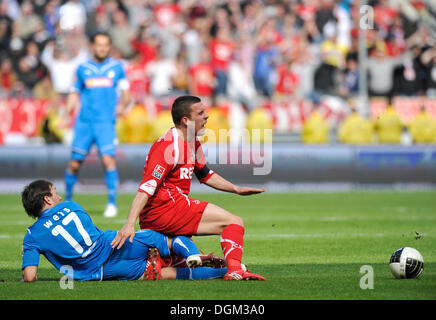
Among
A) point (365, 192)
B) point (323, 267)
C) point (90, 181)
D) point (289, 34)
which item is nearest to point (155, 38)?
point (289, 34)

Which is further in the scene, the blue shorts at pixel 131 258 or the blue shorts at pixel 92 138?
the blue shorts at pixel 92 138

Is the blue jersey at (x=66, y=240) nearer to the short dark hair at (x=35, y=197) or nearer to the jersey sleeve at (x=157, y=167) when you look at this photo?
the short dark hair at (x=35, y=197)

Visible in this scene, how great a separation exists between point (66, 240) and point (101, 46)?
599cm

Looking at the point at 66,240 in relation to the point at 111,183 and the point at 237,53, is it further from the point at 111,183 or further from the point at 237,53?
the point at 237,53

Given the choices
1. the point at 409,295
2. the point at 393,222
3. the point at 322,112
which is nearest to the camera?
the point at 409,295

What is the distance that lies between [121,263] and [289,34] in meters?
16.1

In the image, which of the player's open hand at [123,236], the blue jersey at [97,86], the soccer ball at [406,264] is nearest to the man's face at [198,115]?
the player's open hand at [123,236]

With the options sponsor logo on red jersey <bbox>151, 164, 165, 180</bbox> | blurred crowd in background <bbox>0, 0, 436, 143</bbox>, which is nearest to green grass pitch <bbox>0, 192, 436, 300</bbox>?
sponsor logo on red jersey <bbox>151, 164, 165, 180</bbox>

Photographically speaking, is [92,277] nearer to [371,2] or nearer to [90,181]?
[90,181]

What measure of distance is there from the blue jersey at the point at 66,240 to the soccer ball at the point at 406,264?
2.30 m

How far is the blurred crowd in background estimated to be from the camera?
19.4m

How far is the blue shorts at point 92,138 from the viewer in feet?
41.3

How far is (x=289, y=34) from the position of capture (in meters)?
22.3
